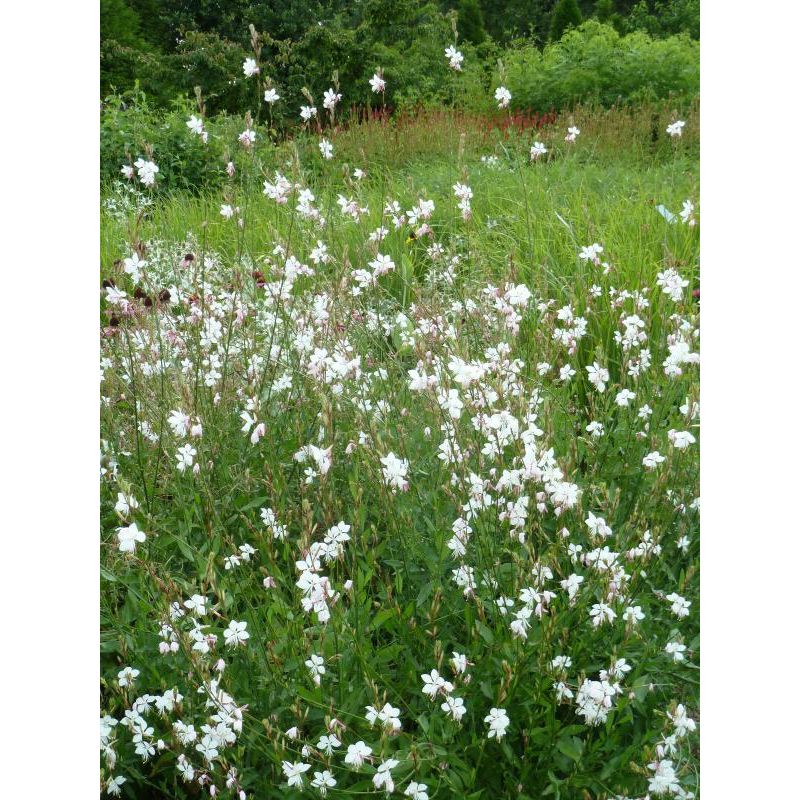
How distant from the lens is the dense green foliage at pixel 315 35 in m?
2.64

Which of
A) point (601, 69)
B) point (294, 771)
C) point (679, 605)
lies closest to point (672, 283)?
point (679, 605)

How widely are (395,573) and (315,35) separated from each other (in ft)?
6.21

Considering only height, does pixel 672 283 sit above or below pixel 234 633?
Answer: above

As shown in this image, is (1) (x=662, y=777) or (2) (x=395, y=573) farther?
(2) (x=395, y=573)

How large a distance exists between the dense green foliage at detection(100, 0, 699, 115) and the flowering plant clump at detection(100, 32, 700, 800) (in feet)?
1.66

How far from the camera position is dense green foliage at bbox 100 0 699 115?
2645 millimetres

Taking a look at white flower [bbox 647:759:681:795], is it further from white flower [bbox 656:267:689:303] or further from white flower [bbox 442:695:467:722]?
white flower [bbox 656:267:689:303]

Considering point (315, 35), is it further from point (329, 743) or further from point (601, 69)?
point (601, 69)

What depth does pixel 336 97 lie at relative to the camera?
2.47 metres

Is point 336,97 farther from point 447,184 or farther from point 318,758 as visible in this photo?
point 447,184

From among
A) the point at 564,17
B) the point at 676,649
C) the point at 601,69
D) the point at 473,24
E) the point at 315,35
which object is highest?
the point at 601,69

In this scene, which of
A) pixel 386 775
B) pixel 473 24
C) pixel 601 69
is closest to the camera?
pixel 386 775

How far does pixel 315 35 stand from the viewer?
283 centimetres
